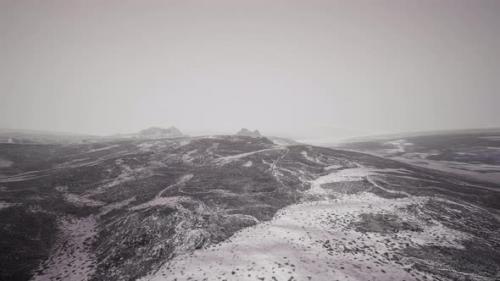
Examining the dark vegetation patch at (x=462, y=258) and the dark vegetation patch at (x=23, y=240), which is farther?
the dark vegetation patch at (x=23, y=240)

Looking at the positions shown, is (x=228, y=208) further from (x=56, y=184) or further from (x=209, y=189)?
(x=56, y=184)

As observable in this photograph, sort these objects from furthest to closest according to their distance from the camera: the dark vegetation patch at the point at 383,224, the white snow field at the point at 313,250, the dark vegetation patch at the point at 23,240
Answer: the dark vegetation patch at the point at 383,224 < the dark vegetation patch at the point at 23,240 < the white snow field at the point at 313,250

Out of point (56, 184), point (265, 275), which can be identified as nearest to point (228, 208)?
point (265, 275)

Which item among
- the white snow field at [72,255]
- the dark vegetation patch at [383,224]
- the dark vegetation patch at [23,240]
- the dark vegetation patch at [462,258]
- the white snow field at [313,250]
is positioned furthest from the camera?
the dark vegetation patch at [383,224]

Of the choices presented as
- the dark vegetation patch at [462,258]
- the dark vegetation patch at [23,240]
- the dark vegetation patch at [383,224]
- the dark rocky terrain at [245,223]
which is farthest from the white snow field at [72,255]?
the dark vegetation patch at [462,258]

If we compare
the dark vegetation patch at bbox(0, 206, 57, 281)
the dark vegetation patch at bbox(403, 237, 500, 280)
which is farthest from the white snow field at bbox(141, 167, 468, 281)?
the dark vegetation patch at bbox(0, 206, 57, 281)

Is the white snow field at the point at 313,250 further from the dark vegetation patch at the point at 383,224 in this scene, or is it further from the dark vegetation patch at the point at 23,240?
the dark vegetation patch at the point at 23,240

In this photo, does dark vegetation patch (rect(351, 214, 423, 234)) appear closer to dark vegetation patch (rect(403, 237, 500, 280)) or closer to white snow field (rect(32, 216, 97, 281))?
dark vegetation patch (rect(403, 237, 500, 280))
